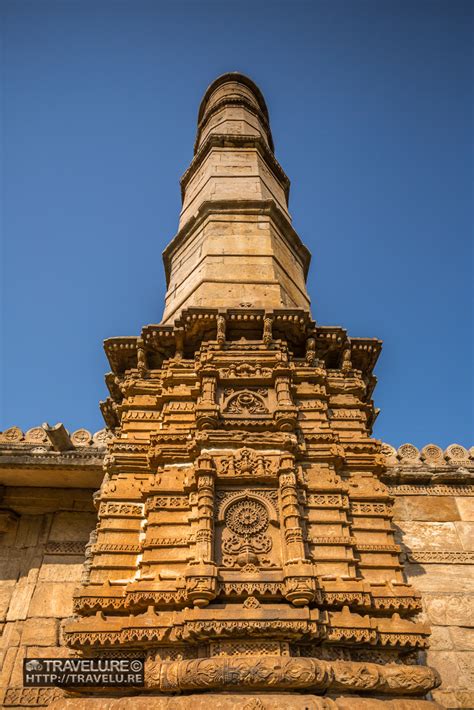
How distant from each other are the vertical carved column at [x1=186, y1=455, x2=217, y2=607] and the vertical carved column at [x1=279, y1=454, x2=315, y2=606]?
81 centimetres

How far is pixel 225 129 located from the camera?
582 inches

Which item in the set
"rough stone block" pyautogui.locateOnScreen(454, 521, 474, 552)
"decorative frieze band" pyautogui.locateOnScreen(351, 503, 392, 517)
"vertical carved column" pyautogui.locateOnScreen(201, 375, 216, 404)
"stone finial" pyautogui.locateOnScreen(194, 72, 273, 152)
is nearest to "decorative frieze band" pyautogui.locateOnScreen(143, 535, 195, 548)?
"vertical carved column" pyautogui.locateOnScreen(201, 375, 216, 404)

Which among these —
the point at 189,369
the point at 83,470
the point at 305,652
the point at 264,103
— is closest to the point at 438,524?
the point at 305,652

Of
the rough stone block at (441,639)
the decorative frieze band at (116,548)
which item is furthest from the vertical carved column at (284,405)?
the rough stone block at (441,639)

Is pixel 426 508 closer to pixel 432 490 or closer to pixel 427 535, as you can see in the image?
pixel 432 490

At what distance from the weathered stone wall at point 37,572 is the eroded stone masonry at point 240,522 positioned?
0.03 meters

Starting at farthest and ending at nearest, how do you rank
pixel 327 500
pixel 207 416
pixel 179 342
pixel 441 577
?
pixel 441 577 < pixel 179 342 < pixel 207 416 < pixel 327 500

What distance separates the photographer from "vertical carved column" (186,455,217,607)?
524 centimetres

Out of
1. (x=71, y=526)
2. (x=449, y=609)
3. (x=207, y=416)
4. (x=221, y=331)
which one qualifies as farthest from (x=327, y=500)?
(x=71, y=526)

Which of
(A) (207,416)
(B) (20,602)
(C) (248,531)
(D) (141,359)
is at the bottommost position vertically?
(C) (248,531)

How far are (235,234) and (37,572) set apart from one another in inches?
292

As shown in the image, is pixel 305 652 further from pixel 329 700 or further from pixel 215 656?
pixel 215 656

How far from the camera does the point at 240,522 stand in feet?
19.8

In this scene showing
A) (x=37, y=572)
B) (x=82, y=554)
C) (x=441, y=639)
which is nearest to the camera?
(x=441, y=639)
